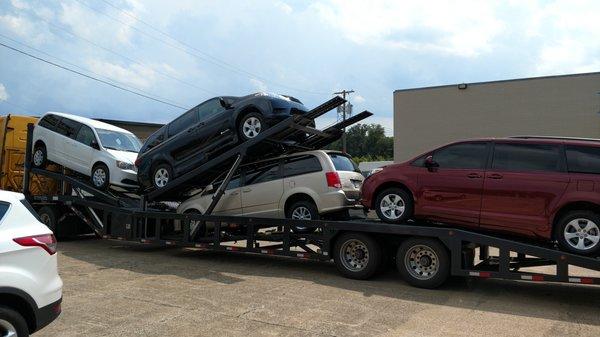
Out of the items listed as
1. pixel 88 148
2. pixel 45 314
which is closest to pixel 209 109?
pixel 88 148

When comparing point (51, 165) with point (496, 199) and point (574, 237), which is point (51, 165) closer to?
point (496, 199)

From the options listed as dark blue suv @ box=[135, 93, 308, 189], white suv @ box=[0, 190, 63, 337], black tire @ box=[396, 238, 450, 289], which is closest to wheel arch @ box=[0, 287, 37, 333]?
white suv @ box=[0, 190, 63, 337]

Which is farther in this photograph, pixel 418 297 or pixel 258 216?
pixel 258 216

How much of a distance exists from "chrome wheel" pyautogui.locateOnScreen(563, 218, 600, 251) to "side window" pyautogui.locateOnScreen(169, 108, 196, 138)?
288 inches

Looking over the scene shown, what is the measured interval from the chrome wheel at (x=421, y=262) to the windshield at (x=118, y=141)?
754 centimetres

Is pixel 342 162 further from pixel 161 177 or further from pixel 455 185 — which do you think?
pixel 161 177

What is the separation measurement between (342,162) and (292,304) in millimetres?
3508

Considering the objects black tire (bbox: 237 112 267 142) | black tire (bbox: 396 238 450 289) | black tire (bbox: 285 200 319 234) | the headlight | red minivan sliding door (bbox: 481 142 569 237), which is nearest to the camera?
red minivan sliding door (bbox: 481 142 569 237)

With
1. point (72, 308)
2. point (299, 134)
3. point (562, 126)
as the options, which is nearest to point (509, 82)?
point (562, 126)

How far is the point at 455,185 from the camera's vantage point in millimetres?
7879

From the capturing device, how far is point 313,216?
9367 mm

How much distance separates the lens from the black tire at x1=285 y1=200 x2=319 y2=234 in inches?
368

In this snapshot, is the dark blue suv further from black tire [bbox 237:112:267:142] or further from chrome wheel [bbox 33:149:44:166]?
chrome wheel [bbox 33:149:44:166]

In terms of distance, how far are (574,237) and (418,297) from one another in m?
2.25
